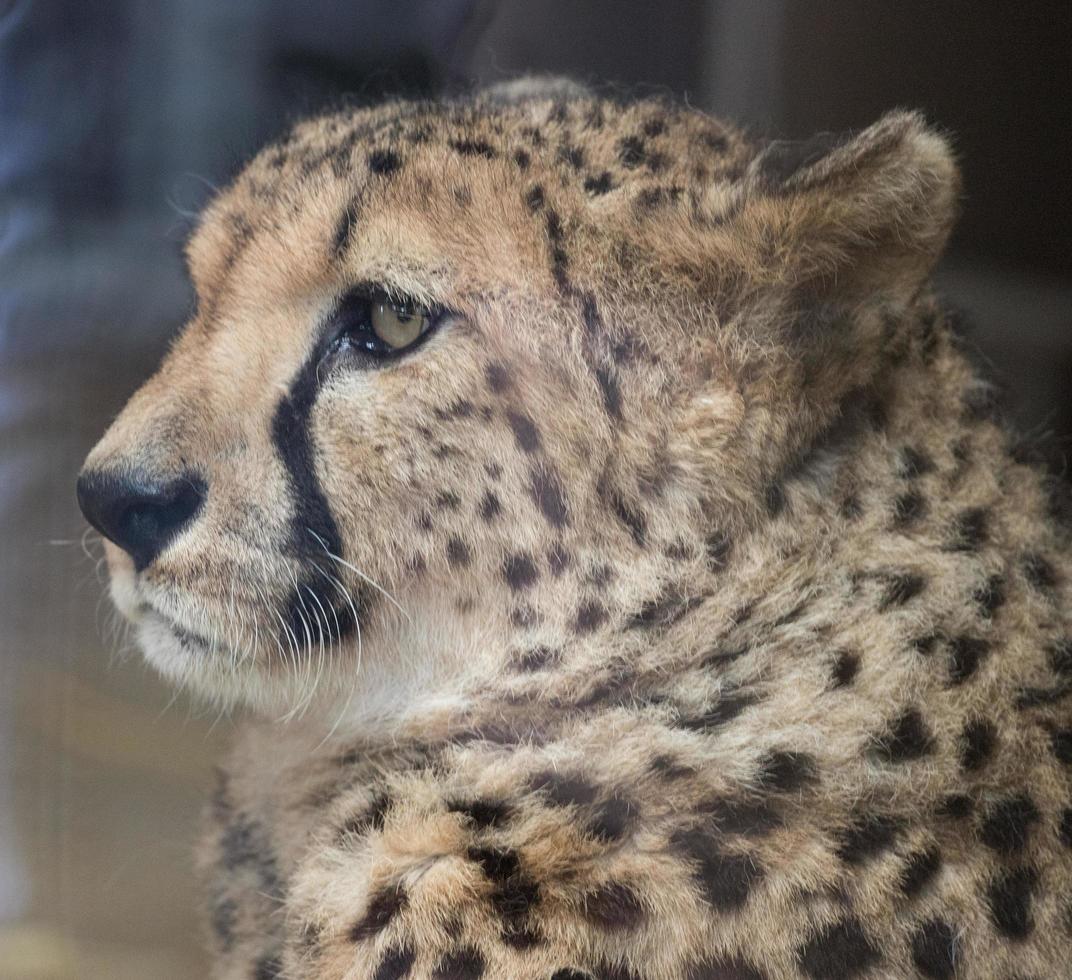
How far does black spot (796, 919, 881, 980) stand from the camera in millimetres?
1075

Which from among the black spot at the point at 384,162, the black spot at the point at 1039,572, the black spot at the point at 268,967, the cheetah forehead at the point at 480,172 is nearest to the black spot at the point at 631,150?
the cheetah forehead at the point at 480,172

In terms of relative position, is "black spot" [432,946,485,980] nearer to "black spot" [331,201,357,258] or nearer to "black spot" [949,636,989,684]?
"black spot" [949,636,989,684]

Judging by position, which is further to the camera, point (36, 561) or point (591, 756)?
point (36, 561)

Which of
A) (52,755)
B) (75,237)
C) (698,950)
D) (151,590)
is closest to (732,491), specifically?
(698,950)

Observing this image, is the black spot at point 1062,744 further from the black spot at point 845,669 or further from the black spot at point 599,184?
the black spot at point 599,184

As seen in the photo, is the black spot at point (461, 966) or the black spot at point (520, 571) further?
the black spot at point (520, 571)

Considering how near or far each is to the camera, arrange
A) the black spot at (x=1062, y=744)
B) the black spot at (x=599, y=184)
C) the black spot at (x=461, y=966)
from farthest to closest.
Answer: the black spot at (x=599, y=184) → the black spot at (x=1062, y=744) → the black spot at (x=461, y=966)

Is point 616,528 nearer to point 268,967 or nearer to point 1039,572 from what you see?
point 1039,572

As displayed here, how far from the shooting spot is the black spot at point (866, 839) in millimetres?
1118

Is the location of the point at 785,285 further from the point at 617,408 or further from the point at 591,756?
the point at 591,756

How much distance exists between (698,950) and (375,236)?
740 mm

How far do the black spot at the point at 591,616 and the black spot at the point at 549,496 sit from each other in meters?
0.09

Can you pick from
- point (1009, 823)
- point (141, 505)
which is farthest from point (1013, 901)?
point (141, 505)

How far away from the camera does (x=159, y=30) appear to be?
1.25m
